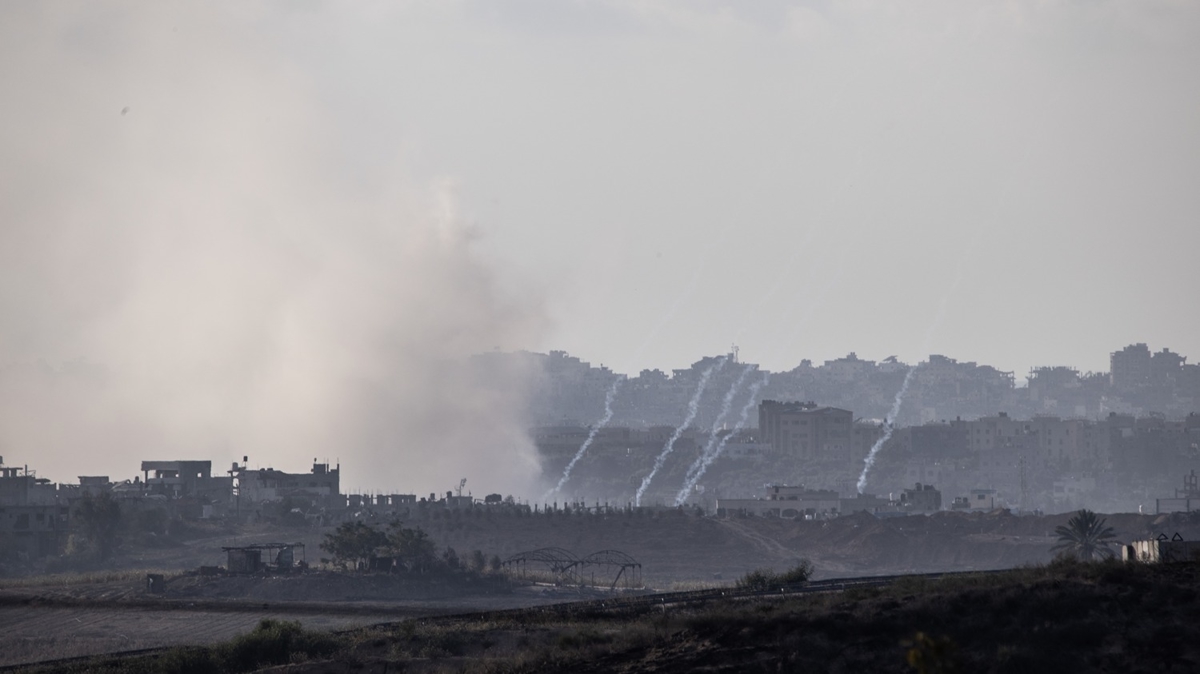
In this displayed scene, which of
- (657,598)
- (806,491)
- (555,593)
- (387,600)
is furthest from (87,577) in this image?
(806,491)

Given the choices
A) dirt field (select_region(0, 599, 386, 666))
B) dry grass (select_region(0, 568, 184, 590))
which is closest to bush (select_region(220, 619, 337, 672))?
dirt field (select_region(0, 599, 386, 666))

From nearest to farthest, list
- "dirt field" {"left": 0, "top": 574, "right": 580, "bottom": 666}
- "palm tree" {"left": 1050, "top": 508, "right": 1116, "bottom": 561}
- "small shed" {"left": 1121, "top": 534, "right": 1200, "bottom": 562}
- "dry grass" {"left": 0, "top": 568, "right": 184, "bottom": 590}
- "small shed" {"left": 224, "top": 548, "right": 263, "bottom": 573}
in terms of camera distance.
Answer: "small shed" {"left": 1121, "top": 534, "right": 1200, "bottom": 562}
"dirt field" {"left": 0, "top": 574, "right": 580, "bottom": 666}
"palm tree" {"left": 1050, "top": 508, "right": 1116, "bottom": 561}
"dry grass" {"left": 0, "top": 568, "right": 184, "bottom": 590}
"small shed" {"left": 224, "top": 548, "right": 263, "bottom": 573}

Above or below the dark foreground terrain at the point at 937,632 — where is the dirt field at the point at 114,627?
below

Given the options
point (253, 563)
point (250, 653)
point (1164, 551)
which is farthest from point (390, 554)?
point (1164, 551)

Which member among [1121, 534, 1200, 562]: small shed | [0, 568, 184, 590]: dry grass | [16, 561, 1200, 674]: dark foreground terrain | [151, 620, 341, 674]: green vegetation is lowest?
[151, 620, 341, 674]: green vegetation

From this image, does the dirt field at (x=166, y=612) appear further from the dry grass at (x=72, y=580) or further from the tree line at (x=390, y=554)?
the tree line at (x=390, y=554)

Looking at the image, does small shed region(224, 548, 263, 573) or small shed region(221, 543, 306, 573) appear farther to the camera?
small shed region(224, 548, 263, 573)

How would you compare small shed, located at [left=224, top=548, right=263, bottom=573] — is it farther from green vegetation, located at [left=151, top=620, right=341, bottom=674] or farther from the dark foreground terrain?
the dark foreground terrain

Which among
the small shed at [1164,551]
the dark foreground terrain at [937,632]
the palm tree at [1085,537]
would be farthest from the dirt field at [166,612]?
the small shed at [1164,551]

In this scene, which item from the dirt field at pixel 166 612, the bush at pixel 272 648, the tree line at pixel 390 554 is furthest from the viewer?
the tree line at pixel 390 554

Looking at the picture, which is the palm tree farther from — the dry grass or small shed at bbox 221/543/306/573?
the dry grass

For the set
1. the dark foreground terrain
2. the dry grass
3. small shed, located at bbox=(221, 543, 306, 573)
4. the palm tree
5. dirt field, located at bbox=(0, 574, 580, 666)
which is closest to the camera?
the dark foreground terrain

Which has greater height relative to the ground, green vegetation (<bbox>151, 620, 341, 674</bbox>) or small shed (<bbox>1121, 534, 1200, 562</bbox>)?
small shed (<bbox>1121, 534, 1200, 562</bbox>)

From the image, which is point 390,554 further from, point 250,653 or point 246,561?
point 250,653
